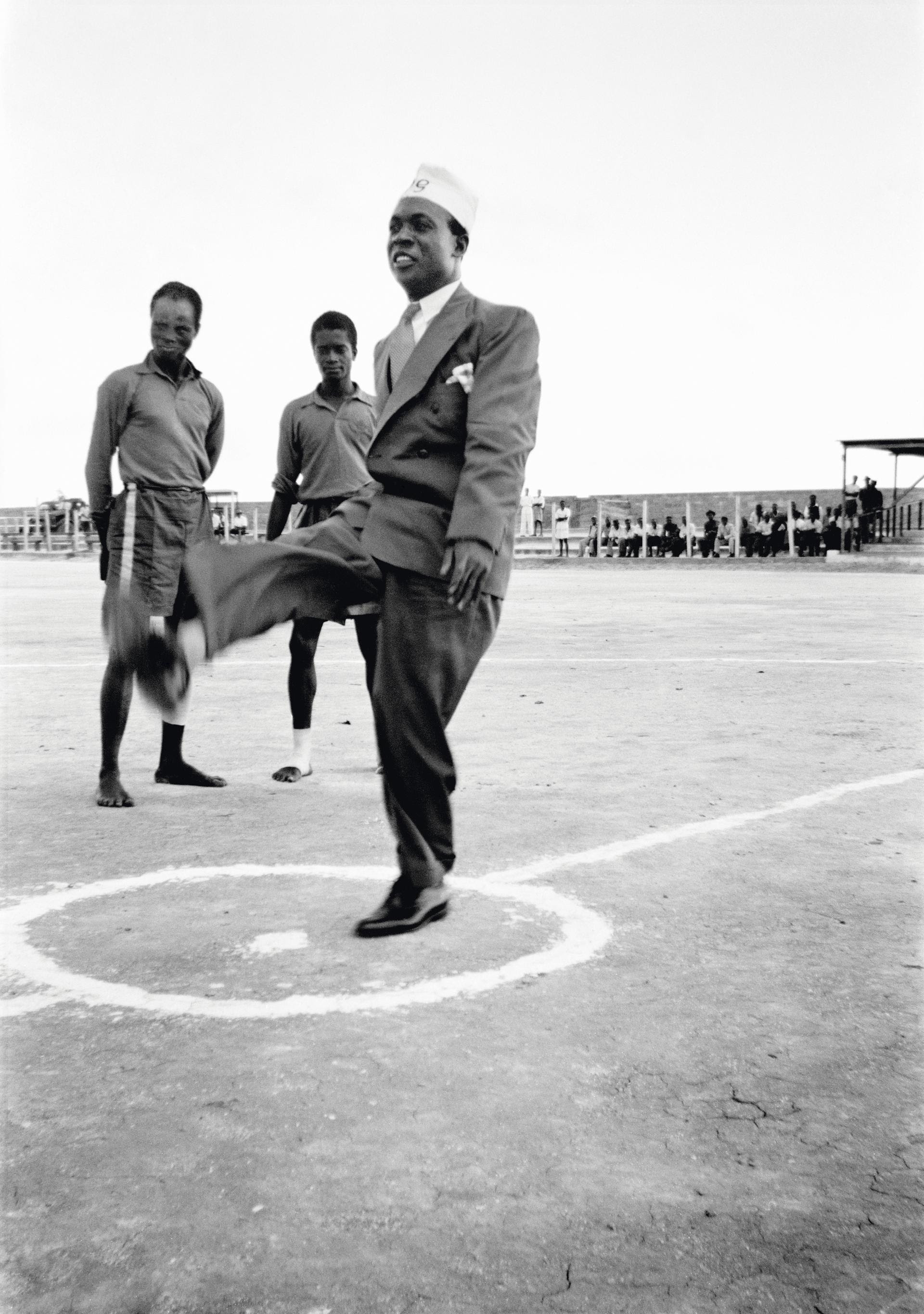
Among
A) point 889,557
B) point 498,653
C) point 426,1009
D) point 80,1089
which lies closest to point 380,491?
point 426,1009

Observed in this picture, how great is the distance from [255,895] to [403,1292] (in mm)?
2026

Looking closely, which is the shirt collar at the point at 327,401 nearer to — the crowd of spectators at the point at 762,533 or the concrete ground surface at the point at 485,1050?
the concrete ground surface at the point at 485,1050

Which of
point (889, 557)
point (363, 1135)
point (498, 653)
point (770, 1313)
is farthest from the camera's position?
point (889, 557)

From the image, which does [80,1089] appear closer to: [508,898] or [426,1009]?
[426,1009]

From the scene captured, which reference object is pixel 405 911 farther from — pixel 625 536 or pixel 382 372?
pixel 625 536

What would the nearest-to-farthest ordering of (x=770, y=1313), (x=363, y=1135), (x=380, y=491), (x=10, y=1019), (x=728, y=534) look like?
(x=770, y=1313), (x=363, y=1135), (x=10, y=1019), (x=380, y=491), (x=728, y=534)

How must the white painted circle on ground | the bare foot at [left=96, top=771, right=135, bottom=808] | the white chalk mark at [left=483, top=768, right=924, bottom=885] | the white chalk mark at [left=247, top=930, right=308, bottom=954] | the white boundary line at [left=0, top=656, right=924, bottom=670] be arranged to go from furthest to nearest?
the white boundary line at [left=0, top=656, right=924, bottom=670]
the bare foot at [left=96, top=771, right=135, bottom=808]
the white chalk mark at [left=483, top=768, right=924, bottom=885]
the white chalk mark at [left=247, top=930, right=308, bottom=954]
the white painted circle on ground

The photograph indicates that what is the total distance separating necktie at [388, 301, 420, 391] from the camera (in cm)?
361

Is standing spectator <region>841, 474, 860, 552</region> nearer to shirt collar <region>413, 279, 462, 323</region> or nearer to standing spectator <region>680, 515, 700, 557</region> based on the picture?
standing spectator <region>680, 515, 700, 557</region>

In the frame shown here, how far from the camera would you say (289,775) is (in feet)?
18.2

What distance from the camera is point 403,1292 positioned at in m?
1.83

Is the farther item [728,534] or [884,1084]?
[728,534]

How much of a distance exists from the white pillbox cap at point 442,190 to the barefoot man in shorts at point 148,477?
185cm

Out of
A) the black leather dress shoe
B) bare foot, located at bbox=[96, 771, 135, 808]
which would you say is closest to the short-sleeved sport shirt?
bare foot, located at bbox=[96, 771, 135, 808]
